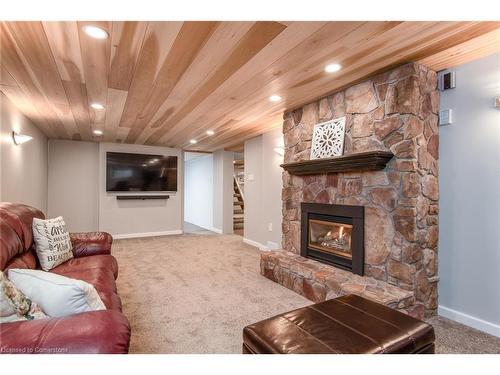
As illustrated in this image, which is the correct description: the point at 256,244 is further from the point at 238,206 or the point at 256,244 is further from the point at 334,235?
the point at 238,206

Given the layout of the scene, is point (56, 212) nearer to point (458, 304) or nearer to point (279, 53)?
point (279, 53)

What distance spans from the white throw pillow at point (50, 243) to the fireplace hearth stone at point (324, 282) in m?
2.10

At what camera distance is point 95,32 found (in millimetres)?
1749

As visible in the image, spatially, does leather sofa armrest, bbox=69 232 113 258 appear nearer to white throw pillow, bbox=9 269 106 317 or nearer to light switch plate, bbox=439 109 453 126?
white throw pillow, bbox=9 269 106 317

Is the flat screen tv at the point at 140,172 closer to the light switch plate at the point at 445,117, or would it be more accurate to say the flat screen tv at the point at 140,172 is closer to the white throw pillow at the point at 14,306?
the white throw pillow at the point at 14,306

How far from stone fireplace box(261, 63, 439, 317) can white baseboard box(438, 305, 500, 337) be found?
89 mm

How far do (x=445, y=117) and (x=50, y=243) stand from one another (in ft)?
11.5

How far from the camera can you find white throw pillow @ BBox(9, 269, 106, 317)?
3.65ft

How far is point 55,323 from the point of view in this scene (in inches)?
38.9

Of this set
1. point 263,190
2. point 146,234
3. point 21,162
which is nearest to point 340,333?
point 263,190

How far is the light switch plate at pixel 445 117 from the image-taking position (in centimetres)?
234

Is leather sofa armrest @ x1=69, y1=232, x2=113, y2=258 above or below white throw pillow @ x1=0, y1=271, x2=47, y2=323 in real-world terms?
below

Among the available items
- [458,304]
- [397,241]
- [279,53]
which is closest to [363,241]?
[397,241]

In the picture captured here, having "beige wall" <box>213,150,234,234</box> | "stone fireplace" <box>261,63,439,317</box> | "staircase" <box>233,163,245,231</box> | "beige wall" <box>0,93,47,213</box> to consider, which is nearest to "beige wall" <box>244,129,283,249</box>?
"beige wall" <box>213,150,234,234</box>
